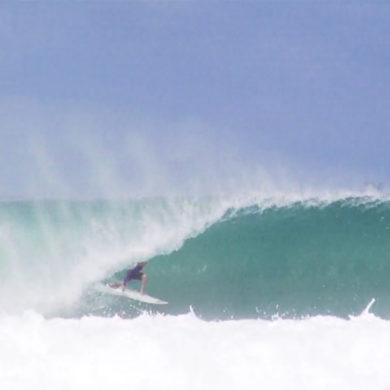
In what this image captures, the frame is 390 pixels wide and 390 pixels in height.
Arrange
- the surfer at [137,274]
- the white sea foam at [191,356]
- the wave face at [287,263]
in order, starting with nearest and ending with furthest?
the white sea foam at [191,356] < the wave face at [287,263] < the surfer at [137,274]

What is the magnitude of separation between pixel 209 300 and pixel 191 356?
213 inches

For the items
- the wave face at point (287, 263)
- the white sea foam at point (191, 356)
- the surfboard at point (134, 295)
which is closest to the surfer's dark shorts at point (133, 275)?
the surfboard at point (134, 295)

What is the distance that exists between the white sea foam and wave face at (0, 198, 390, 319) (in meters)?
3.41

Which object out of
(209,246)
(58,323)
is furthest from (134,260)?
(58,323)

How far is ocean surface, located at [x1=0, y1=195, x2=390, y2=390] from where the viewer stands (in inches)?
411

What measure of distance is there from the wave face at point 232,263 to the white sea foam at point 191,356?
11.2ft

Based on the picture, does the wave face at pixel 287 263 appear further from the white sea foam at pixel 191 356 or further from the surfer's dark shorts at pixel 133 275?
the white sea foam at pixel 191 356

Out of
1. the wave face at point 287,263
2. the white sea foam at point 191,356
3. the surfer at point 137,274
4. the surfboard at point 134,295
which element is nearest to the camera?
the white sea foam at point 191,356

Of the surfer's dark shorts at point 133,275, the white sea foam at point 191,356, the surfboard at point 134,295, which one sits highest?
the surfer's dark shorts at point 133,275

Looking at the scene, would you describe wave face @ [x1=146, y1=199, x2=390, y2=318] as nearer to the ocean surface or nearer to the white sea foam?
the ocean surface

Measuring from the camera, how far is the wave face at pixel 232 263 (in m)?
15.8

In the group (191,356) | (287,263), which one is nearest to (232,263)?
(287,263)

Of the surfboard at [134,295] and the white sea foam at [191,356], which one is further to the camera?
the surfboard at [134,295]

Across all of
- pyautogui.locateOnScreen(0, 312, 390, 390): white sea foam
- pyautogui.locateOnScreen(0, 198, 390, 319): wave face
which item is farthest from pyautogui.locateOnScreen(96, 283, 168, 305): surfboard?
pyautogui.locateOnScreen(0, 312, 390, 390): white sea foam
